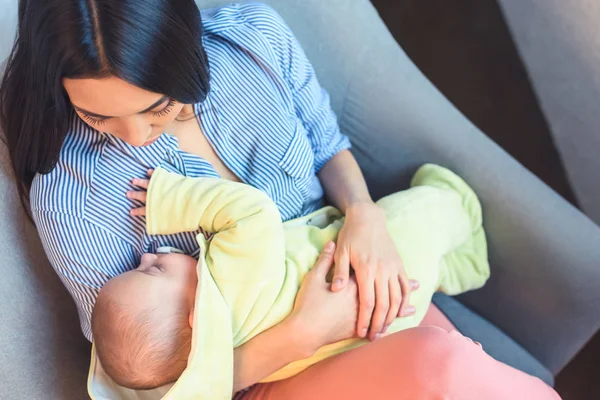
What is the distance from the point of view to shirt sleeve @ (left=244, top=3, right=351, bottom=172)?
3.64 feet

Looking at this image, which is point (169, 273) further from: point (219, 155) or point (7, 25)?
point (7, 25)

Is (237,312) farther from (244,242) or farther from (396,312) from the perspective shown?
(396,312)

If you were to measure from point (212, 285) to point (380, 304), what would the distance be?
0.98ft

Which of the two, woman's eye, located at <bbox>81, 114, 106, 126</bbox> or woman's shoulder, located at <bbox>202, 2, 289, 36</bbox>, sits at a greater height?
woman's shoulder, located at <bbox>202, 2, 289, 36</bbox>

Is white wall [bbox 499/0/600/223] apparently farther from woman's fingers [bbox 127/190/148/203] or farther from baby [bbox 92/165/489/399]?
woman's fingers [bbox 127/190/148/203]

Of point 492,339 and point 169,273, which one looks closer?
point 169,273

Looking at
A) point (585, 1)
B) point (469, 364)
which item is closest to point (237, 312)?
point (469, 364)

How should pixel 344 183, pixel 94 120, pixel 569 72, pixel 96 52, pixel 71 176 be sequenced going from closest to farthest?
pixel 96 52
pixel 94 120
pixel 71 176
pixel 344 183
pixel 569 72

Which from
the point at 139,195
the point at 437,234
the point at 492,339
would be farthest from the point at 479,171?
the point at 139,195

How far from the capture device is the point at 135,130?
86 centimetres

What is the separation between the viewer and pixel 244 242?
37.1 inches

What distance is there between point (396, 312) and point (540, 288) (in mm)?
355

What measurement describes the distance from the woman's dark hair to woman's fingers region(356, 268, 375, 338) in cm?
42

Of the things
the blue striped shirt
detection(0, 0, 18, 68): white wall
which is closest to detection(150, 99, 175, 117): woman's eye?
the blue striped shirt
